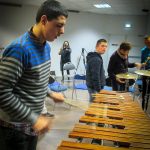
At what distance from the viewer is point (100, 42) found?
3906mm

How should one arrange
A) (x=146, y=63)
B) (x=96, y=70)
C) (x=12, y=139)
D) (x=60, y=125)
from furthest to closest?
(x=146, y=63) → (x=60, y=125) → (x=96, y=70) → (x=12, y=139)

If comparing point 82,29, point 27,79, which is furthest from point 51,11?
point 82,29

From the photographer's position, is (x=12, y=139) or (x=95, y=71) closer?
(x=12, y=139)

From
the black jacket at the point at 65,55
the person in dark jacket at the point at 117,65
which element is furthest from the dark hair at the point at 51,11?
the black jacket at the point at 65,55

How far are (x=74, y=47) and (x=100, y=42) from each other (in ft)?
25.3

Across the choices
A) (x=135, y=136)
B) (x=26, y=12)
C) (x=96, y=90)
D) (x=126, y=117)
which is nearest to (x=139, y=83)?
(x=96, y=90)

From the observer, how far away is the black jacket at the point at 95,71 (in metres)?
3.81

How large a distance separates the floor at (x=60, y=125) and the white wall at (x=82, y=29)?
4.85m

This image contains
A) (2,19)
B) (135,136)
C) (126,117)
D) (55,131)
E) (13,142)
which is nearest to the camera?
(13,142)

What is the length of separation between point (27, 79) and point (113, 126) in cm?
144

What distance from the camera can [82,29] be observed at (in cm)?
1154

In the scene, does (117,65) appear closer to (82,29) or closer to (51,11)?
(51,11)

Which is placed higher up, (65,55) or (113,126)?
(65,55)

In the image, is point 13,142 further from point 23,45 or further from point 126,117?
point 126,117
